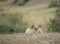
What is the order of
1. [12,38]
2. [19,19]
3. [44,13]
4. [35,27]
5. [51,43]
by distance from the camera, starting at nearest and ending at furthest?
[51,43] → [12,38] → [35,27] → [19,19] → [44,13]

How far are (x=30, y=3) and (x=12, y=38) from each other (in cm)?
1695

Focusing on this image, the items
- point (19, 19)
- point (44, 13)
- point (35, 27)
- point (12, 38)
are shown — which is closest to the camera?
point (12, 38)

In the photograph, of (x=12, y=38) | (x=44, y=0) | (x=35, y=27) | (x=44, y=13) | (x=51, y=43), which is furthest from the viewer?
(x=44, y=0)

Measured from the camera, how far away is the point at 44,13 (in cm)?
1714

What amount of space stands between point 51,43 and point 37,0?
17.9 metres

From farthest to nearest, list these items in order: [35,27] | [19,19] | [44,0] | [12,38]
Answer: [44,0], [19,19], [35,27], [12,38]

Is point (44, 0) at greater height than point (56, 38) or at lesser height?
lesser

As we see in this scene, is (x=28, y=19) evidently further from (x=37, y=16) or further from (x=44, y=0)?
(x=44, y=0)

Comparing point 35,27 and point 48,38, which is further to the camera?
point 35,27

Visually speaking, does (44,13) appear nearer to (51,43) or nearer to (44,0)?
(44,0)

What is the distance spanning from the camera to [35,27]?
26.7 feet

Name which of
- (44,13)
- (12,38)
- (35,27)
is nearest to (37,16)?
(44,13)

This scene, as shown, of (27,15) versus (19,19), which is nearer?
(19,19)

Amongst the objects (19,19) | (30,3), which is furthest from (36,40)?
(30,3)
